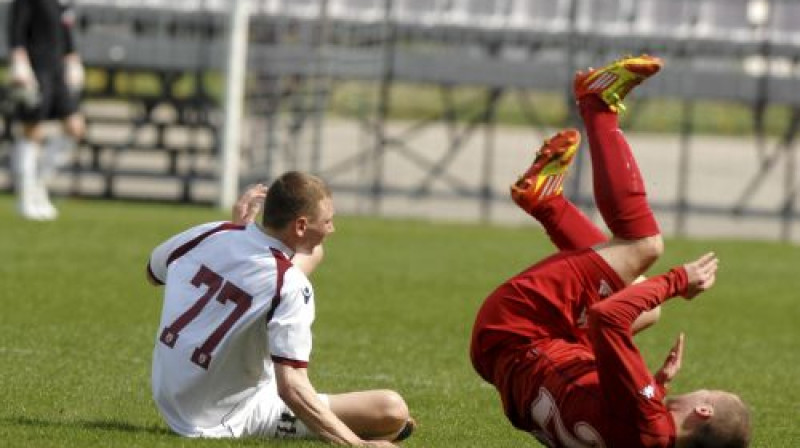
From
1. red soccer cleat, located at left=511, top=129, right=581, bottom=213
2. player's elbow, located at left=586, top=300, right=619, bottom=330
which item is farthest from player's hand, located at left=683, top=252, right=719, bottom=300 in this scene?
red soccer cleat, located at left=511, top=129, right=581, bottom=213

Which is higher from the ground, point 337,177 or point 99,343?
point 99,343

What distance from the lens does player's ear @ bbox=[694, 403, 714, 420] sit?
6477 millimetres

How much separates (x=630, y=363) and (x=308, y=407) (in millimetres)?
1112

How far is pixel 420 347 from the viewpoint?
10.5 m

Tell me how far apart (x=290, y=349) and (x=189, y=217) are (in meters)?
10.9

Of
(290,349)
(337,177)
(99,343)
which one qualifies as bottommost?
(337,177)

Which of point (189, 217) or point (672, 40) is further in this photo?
point (672, 40)

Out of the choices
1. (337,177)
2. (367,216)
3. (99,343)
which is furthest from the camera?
(337,177)

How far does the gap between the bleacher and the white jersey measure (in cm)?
1196

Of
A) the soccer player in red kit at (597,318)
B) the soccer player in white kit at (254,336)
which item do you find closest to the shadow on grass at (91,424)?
the soccer player in white kit at (254,336)

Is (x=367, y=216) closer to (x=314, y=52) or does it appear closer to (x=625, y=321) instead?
(x=314, y=52)

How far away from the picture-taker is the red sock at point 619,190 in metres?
6.97

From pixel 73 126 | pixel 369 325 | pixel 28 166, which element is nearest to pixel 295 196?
pixel 369 325

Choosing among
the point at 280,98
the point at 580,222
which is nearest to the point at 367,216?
the point at 280,98
